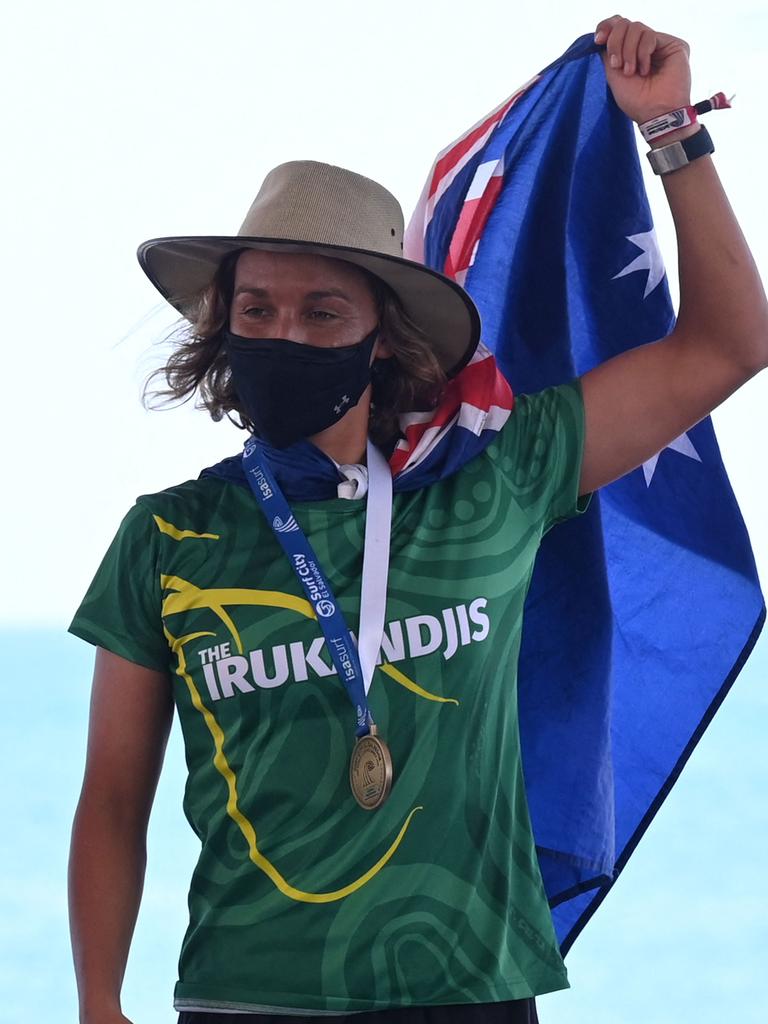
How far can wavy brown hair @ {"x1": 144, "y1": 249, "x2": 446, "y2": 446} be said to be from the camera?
1.92 meters

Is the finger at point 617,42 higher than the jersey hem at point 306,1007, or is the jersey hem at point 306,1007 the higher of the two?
the finger at point 617,42

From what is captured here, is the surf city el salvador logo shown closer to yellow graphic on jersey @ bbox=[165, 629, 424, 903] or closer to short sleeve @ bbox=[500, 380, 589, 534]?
yellow graphic on jersey @ bbox=[165, 629, 424, 903]

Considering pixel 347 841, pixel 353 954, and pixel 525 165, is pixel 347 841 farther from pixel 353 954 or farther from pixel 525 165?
pixel 525 165

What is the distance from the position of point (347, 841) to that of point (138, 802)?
0.31 m

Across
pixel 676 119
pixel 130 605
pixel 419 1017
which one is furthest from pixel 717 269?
pixel 419 1017

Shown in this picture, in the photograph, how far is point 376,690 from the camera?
5.39 feet

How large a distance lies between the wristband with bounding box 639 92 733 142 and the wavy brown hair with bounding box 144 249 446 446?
383 millimetres

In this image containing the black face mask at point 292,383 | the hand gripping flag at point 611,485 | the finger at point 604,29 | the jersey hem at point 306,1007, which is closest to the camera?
the jersey hem at point 306,1007

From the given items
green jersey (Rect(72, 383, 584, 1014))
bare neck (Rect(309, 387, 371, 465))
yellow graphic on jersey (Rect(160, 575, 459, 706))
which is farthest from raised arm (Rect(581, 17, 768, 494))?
yellow graphic on jersey (Rect(160, 575, 459, 706))

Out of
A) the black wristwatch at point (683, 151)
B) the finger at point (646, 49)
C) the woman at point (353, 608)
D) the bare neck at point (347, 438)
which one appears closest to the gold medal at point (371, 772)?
the woman at point (353, 608)

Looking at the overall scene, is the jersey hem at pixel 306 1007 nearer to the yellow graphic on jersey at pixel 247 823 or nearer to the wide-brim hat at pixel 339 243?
the yellow graphic on jersey at pixel 247 823

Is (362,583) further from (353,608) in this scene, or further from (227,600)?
(227,600)

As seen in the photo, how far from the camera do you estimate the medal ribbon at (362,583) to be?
1.62m

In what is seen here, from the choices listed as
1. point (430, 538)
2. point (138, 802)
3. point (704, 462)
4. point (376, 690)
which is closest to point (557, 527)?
point (704, 462)
